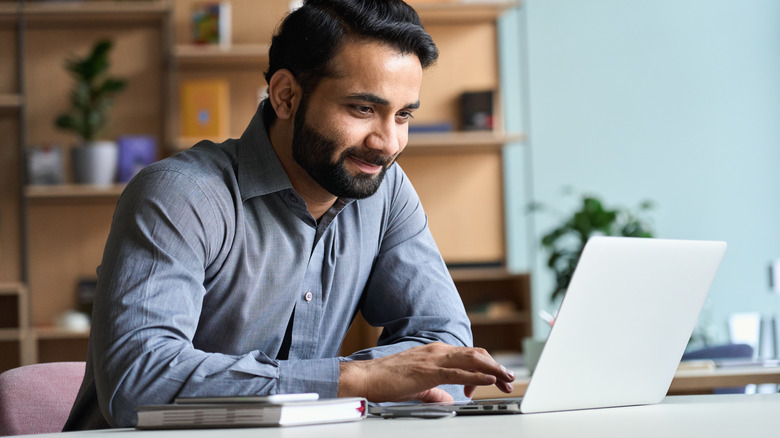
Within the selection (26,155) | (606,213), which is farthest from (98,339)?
(26,155)

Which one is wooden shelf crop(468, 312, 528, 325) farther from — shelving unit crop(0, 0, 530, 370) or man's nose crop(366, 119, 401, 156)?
man's nose crop(366, 119, 401, 156)

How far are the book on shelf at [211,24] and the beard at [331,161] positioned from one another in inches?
107

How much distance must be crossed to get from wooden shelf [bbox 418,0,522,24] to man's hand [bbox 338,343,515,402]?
3142 mm

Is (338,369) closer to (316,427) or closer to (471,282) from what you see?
(316,427)

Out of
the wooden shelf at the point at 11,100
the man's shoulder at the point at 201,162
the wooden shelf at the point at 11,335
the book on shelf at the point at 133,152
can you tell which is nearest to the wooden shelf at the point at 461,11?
the book on shelf at the point at 133,152

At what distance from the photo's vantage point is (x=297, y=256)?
1.49m

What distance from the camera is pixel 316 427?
0.93 meters

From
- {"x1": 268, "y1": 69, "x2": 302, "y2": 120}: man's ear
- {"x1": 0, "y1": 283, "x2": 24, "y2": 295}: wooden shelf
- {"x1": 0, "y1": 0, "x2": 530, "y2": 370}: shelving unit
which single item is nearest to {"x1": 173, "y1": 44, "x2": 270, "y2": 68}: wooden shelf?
{"x1": 0, "y1": 0, "x2": 530, "y2": 370}: shelving unit

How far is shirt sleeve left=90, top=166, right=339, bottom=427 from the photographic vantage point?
3.76 ft

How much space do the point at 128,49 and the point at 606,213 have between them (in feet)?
7.97

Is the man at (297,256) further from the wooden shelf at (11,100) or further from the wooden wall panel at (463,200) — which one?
the wooden shelf at (11,100)

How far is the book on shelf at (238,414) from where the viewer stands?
94 cm

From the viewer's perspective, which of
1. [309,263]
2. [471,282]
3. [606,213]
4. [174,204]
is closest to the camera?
[174,204]

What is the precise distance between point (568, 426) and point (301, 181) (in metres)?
0.82
